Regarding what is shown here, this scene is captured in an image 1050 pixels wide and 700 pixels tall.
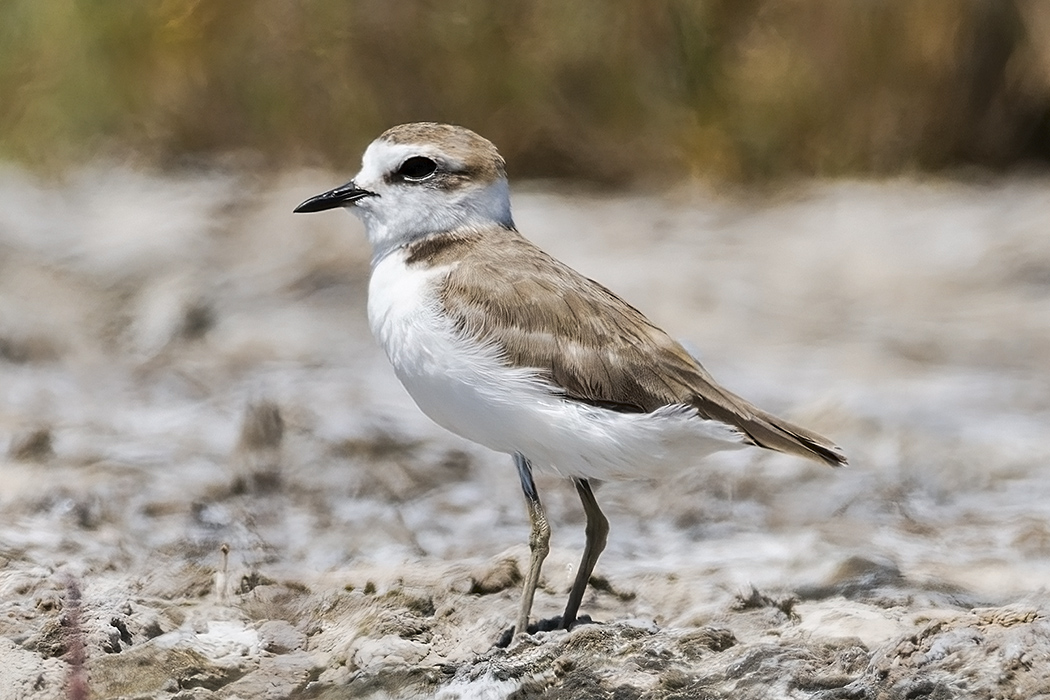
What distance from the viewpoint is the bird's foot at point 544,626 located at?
395 cm

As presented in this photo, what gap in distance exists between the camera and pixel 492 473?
19.7ft

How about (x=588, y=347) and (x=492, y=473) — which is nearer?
(x=588, y=347)

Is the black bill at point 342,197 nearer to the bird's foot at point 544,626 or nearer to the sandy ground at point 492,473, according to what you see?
the sandy ground at point 492,473

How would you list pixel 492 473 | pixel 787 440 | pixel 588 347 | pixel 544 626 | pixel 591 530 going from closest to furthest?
pixel 787 440 → pixel 588 347 → pixel 544 626 → pixel 591 530 → pixel 492 473

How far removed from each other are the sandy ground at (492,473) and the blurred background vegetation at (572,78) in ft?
0.94

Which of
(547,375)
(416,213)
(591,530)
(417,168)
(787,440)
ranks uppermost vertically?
(417,168)

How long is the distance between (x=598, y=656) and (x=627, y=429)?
623 millimetres

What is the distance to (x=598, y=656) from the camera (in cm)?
356

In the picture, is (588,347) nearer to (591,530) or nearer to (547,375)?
(547,375)

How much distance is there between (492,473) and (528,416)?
224cm

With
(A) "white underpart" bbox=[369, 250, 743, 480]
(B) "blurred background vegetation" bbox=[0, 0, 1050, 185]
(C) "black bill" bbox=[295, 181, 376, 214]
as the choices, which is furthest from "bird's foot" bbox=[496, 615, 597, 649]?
(B) "blurred background vegetation" bbox=[0, 0, 1050, 185]

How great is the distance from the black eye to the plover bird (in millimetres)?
37

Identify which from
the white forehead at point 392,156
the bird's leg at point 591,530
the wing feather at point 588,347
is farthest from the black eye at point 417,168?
the bird's leg at point 591,530

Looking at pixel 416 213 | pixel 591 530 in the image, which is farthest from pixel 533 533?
pixel 416 213
